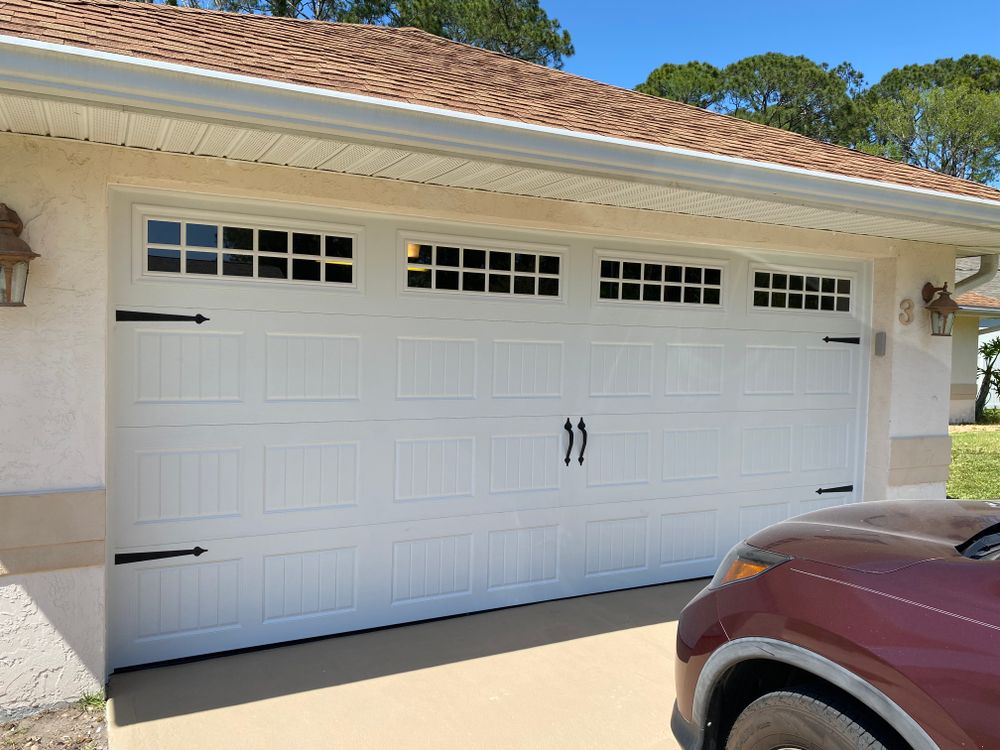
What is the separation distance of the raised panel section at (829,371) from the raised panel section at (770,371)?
177 millimetres

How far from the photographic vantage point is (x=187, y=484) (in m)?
3.80

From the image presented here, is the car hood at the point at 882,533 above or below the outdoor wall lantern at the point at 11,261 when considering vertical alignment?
below

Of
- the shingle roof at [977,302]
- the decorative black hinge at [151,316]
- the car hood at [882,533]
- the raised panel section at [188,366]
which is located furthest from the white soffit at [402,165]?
the shingle roof at [977,302]

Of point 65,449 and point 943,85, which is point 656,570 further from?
point 943,85

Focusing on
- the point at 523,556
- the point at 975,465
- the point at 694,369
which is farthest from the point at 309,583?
the point at 975,465

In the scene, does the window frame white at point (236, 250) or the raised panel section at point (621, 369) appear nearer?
the window frame white at point (236, 250)

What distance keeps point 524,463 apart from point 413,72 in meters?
2.41

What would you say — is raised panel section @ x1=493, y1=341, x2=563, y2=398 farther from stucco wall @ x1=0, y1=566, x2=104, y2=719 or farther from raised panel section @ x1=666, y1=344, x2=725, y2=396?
stucco wall @ x1=0, y1=566, x2=104, y2=719

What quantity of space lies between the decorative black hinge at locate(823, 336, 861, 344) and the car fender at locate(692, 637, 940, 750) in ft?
13.3

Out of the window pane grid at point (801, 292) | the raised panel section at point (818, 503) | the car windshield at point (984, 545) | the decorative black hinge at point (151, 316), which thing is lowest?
the raised panel section at point (818, 503)

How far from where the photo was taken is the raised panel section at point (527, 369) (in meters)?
4.58

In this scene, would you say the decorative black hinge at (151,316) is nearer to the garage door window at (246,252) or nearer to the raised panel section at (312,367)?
the garage door window at (246,252)

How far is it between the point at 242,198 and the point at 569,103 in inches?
81.1

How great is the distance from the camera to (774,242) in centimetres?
526
